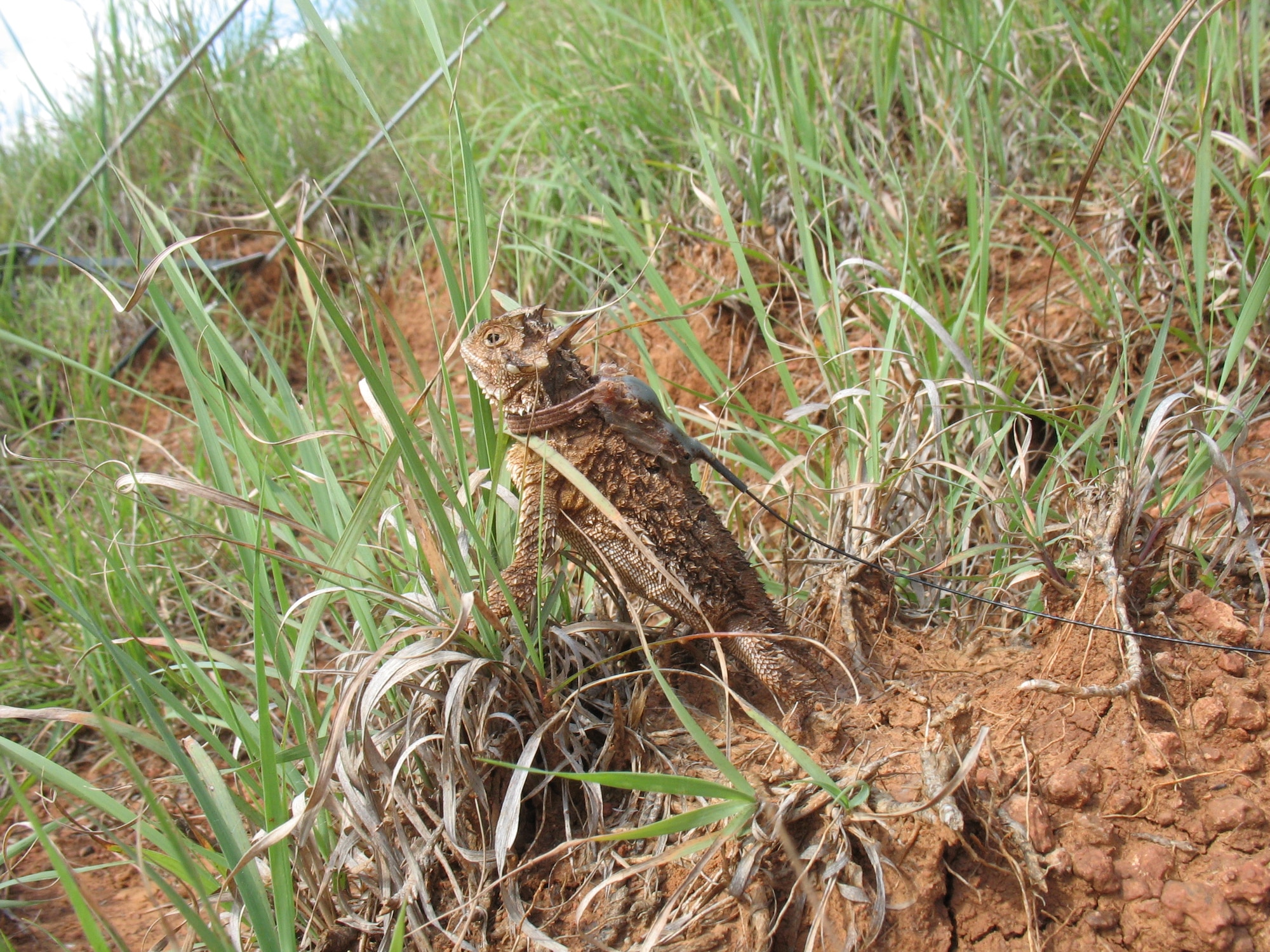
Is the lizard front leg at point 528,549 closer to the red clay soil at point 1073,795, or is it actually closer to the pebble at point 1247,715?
A: the red clay soil at point 1073,795

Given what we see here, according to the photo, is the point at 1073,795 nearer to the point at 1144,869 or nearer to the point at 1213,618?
the point at 1144,869

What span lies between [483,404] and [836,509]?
1.08 meters

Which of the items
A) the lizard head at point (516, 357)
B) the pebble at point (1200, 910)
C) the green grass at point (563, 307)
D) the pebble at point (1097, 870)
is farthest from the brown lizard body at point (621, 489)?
the pebble at point (1200, 910)

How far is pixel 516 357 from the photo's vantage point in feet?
7.09

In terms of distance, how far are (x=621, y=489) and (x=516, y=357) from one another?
441 mm

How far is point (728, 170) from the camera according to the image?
3840 mm

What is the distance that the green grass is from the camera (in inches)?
72.4

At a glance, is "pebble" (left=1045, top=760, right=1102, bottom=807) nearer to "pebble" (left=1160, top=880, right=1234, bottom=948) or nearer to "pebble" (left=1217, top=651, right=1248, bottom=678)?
"pebble" (left=1160, top=880, right=1234, bottom=948)

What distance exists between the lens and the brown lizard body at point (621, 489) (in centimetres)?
208

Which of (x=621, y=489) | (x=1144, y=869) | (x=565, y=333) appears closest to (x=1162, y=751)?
(x=1144, y=869)

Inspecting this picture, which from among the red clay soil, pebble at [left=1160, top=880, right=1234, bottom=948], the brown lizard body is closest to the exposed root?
the red clay soil

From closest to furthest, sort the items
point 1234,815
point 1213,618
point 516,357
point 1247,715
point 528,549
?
1. point 1234,815
2. point 1247,715
3. point 1213,618
4. point 528,549
5. point 516,357

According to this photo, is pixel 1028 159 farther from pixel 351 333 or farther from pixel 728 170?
pixel 351 333

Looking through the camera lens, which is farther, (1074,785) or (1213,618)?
(1213,618)
